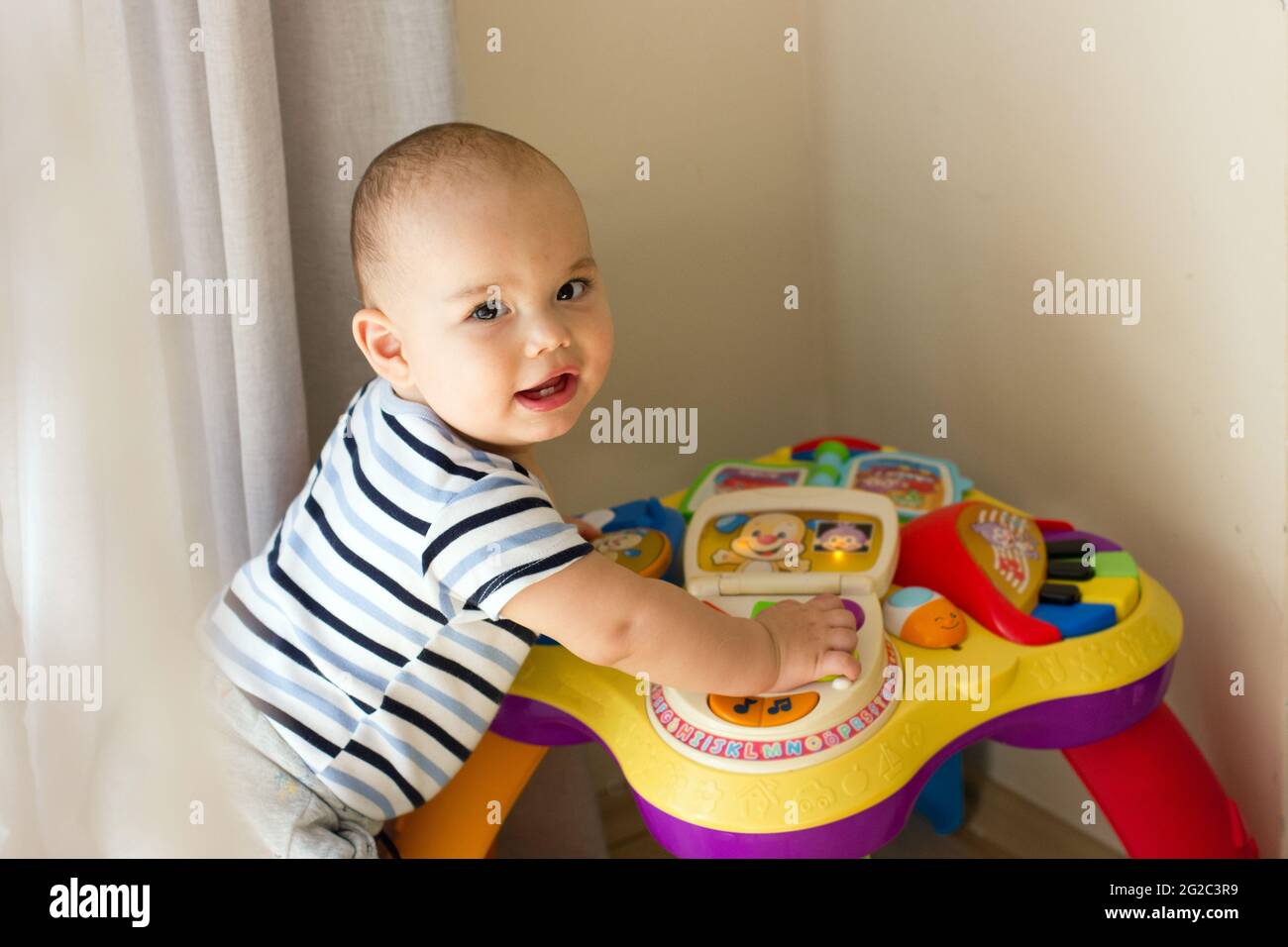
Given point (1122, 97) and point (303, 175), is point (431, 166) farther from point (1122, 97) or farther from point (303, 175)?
point (1122, 97)

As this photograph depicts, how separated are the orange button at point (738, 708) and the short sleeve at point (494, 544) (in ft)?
0.47

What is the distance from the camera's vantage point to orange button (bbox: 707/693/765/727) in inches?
33.6

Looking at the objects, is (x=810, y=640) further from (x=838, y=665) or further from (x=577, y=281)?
(x=577, y=281)

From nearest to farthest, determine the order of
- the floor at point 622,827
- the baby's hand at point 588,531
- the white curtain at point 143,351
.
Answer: the white curtain at point 143,351 → the baby's hand at point 588,531 → the floor at point 622,827

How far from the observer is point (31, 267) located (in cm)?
69

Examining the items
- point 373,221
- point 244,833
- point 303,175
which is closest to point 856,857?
point 244,833

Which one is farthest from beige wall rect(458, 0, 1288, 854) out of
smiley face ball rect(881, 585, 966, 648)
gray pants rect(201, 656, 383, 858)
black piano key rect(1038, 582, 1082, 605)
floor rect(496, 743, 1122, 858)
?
gray pants rect(201, 656, 383, 858)

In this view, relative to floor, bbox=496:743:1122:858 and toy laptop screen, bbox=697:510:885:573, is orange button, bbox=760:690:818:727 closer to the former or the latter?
toy laptop screen, bbox=697:510:885:573

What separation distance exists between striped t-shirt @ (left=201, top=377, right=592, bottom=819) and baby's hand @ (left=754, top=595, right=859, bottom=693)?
16 centimetres

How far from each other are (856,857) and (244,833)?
1.33ft

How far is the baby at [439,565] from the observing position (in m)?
0.82

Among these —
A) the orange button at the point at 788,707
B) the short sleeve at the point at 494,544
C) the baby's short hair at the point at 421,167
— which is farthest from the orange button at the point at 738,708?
the baby's short hair at the point at 421,167

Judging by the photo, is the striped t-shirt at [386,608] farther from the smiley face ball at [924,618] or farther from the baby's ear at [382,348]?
the smiley face ball at [924,618]

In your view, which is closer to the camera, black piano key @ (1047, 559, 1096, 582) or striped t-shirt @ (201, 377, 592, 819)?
striped t-shirt @ (201, 377, 592, 819)
